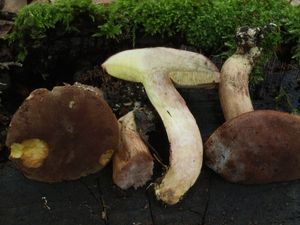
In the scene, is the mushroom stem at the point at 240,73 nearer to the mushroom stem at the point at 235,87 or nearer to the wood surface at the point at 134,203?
the mushroom stem at the point at 235,87

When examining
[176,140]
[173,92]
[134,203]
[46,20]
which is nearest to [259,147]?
[176,140]

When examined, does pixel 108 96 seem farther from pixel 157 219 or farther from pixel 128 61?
pixel 157 219

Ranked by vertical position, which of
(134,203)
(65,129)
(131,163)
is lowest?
(134,203)

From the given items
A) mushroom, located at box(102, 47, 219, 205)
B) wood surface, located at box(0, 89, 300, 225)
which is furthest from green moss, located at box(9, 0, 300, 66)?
wood surface, located at box(0, 89, 300, 225)

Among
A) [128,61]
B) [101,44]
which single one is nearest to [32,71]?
[101,44]

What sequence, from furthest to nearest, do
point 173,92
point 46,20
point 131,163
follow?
1. point 46,20
2. point 173,92
3. point 131,163

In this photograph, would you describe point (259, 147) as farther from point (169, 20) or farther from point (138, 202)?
point (169, 20)

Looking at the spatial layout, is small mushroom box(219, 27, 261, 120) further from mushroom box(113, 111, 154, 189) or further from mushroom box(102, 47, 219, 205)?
mushroom box(113, 111, 154, 189)

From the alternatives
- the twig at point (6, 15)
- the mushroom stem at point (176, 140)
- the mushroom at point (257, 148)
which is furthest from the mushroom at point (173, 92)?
the twig at point (6, 15)
